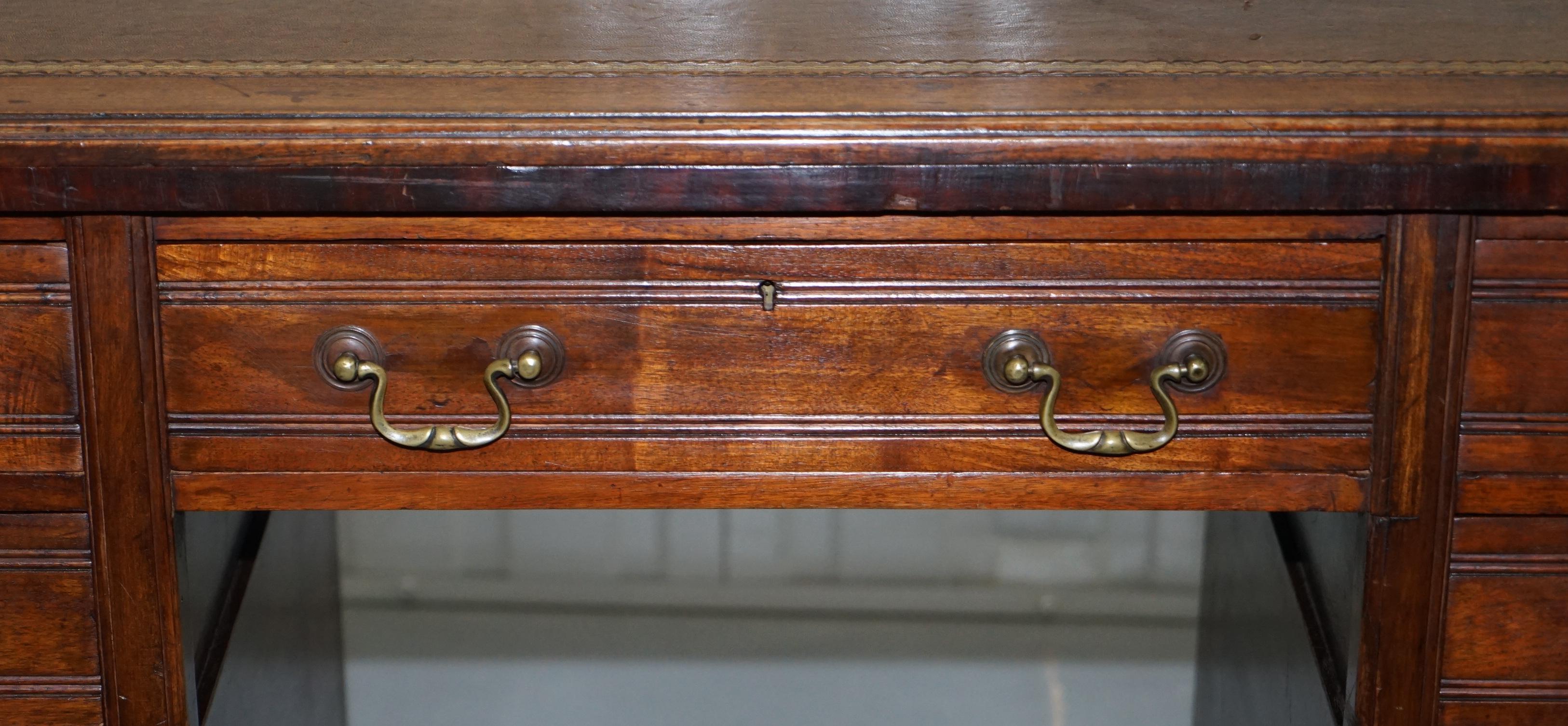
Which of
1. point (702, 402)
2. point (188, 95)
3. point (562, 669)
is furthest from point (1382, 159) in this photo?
point (562, 669)

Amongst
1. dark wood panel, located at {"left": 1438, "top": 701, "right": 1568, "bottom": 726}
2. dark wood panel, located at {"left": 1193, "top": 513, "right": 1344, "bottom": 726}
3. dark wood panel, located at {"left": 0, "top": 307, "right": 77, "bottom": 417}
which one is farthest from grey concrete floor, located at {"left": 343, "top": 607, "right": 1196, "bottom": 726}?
dark wood panel, located at {"left": 0, "top": 307, "right": 77, "bottom": 417}

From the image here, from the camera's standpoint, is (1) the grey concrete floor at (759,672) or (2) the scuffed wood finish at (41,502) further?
(1) the grey concrete floor at (759,672)

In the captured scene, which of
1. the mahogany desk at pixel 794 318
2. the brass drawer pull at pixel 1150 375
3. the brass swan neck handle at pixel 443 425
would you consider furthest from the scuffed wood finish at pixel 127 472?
the brass drawer pull at pixel 1150 375

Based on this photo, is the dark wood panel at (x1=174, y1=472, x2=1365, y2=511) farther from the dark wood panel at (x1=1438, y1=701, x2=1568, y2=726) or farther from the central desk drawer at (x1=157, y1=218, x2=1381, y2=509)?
the dark wood panel at (x1=1438, y1=701, x2=1568, y2=726)

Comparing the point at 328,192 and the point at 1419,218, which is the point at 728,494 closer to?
the point at 328,192

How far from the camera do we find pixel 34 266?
0.75 metres

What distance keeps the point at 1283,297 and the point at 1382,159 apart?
88mm

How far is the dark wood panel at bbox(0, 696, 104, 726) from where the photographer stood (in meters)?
0.82

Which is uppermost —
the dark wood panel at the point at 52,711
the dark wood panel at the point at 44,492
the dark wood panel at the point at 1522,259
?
the dark wood panel at the point at 1522,259

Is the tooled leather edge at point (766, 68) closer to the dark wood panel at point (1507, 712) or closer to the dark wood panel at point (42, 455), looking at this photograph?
the dark wood panel at point (42, 455)

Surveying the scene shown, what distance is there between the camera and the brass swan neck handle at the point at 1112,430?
2.48 feet

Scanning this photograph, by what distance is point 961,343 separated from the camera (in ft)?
2.53

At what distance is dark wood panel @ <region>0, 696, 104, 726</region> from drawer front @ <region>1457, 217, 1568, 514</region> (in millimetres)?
791

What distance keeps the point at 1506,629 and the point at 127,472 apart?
2.57 feet
